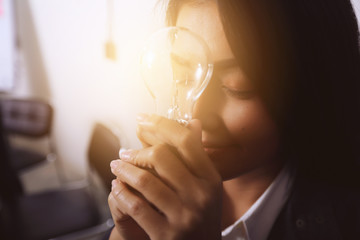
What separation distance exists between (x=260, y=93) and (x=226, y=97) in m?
0.05

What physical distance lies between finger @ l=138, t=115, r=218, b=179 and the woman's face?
107 millimetres

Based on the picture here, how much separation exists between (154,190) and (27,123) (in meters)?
1.64

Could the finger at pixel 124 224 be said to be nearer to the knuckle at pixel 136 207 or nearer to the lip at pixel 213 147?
the knuckle at pixel 136 207

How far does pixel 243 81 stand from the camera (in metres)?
0.36

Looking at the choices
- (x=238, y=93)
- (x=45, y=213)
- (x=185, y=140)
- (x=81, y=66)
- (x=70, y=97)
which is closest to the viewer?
(x=185, y=140)

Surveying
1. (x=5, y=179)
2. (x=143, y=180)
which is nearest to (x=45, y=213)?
(x=5, y=179)

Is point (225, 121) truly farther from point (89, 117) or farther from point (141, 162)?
point (89, 117)

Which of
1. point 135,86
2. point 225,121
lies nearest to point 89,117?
point 135,86

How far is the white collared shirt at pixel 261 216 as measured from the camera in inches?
17.5

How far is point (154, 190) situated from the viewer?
264 mm

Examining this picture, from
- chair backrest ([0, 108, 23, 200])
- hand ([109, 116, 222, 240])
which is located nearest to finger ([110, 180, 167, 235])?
hand ([109, 116, 222, 240])

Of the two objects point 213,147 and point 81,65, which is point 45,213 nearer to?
point 81,65

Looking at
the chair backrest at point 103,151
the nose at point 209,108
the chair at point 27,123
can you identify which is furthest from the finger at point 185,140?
the chair at point 27,123

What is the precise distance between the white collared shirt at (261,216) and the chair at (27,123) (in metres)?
1.30
